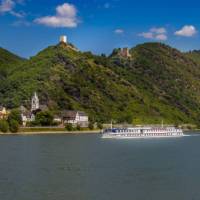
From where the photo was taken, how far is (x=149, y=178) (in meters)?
53.1

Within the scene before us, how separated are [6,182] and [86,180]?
310 inches

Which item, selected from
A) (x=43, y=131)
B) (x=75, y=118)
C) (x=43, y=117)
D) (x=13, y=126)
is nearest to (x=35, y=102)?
(x=75, y=118)

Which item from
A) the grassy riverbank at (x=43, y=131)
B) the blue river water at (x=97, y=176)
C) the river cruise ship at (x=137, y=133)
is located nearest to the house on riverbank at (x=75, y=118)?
the grassy riverbank at (x=43, y=131)

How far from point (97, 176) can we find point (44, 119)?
355ft

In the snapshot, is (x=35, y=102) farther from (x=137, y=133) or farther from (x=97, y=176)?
(x=97, y=176)

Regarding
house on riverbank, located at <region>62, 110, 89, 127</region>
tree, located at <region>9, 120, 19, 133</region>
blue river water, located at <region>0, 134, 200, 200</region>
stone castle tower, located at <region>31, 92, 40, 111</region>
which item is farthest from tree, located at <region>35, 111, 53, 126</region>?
blue river water, located at <region>0, 134, 200, 200</region>

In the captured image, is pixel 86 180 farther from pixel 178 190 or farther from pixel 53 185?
pixel 178 190

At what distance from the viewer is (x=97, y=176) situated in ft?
178

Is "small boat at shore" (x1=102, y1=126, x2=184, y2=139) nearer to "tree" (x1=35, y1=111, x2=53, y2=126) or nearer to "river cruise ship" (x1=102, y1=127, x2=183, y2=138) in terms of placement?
"river cruise ship" (x1=102, y1=127, x2=183, y2=138)

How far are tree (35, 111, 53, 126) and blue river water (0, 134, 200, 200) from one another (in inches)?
3117

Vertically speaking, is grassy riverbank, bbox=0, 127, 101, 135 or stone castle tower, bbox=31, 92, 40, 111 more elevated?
stone castle tower, bbox=31, 92, 40, 111

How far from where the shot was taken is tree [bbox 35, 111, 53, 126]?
160 m

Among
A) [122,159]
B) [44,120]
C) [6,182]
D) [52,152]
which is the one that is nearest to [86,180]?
[6,182]

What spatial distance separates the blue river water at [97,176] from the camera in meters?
43.7
